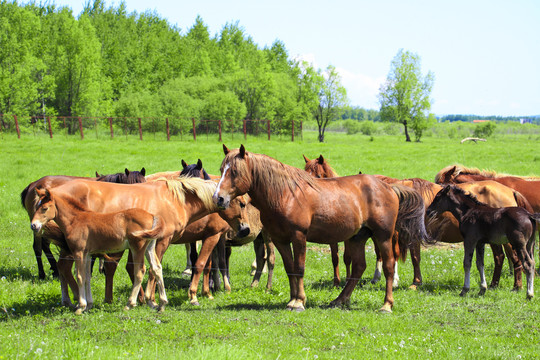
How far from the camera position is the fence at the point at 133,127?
39.3 meters

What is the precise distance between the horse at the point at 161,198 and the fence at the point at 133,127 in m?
32.1

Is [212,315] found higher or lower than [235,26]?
lower

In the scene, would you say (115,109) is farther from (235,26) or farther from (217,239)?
(217,239)

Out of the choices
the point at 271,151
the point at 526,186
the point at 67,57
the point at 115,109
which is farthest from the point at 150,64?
the point at 526,186

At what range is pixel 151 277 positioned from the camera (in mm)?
7559

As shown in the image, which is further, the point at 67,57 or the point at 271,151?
the point at 67,57

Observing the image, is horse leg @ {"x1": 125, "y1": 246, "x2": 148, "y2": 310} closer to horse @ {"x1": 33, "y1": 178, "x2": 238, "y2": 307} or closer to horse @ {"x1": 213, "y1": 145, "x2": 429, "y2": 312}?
horse @ {"x1": 33, "y1": 178, "x2": 238, "y2": 307}

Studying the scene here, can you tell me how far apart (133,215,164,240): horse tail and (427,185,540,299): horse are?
4.87m

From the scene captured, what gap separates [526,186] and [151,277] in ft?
26.4

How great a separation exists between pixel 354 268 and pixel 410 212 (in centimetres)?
147

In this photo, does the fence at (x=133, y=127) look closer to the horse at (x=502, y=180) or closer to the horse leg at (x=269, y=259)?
the horse at (x=502, y=180)

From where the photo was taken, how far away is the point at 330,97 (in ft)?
229

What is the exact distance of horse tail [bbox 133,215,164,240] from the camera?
6926 mm

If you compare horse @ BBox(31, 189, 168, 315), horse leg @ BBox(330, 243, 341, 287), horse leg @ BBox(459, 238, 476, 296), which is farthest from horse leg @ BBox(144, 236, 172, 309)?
horse leg @ BBox(459, 238, 476, 296)
